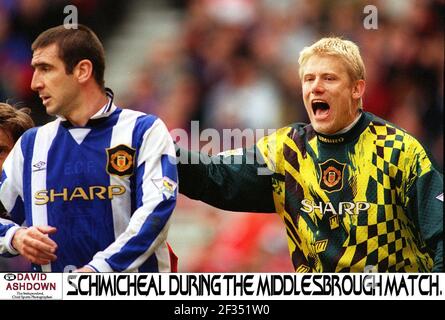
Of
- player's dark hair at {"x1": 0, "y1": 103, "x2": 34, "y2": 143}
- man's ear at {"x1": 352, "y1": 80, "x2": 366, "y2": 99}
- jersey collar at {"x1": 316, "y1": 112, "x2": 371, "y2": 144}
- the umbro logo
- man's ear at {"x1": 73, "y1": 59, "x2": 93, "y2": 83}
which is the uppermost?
man's ear at {"x1": 73, "y1": 59, "x2": 93, "y2": 83}

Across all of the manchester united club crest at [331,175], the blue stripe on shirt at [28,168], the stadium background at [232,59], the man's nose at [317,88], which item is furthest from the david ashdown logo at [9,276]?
the man's nose at [317,88]

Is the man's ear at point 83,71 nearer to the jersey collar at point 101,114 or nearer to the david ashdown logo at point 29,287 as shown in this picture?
the jersey collar at point 101,114

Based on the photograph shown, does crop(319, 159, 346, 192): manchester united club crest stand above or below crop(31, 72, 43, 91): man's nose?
below

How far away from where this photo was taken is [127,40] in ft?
14.9

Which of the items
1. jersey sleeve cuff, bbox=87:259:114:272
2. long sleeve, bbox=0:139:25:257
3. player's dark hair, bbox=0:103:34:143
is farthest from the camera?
player's dark hair, bbox=0:103:34:143

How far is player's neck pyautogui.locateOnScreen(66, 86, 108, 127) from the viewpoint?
3322 millimetres

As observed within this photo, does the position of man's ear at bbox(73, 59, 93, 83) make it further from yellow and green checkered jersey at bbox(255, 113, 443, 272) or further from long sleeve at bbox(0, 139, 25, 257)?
yellow and green checkered jersey at bbox(255, 113, 443, 272)

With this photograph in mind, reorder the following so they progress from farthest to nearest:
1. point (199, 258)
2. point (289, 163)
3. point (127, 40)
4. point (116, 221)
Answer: point (127, 40), point (199, 258), point (289, 163), point (116, 221)

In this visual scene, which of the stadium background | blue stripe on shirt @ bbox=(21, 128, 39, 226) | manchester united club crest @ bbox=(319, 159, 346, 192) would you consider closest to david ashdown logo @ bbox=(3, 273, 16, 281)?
blue stripe on shirt @ bbox=(21, 128, 39, 226)

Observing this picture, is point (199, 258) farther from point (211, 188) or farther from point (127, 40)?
point (127, 40)

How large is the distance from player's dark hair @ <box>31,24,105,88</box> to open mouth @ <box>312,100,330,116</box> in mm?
719

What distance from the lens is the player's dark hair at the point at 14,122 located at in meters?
3.60
